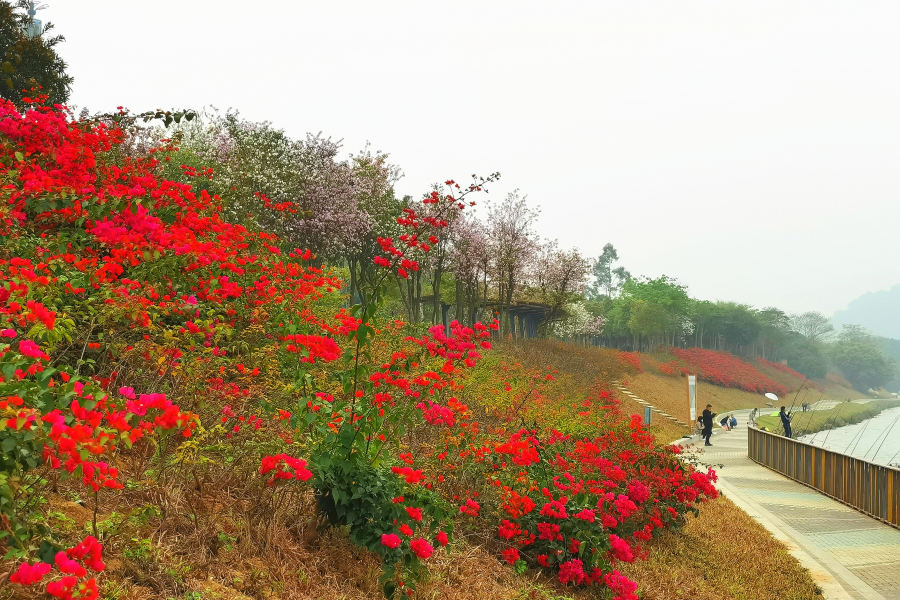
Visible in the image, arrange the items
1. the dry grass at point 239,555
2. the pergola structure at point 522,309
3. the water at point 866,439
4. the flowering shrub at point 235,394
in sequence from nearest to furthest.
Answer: the flowering shrub at point 235,394, the dry grass at point 239,555, the pergola structure at point 522,309, the water at point 866,439

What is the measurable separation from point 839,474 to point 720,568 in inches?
270

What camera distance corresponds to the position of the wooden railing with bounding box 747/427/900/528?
10867 millimetres

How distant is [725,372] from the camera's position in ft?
175

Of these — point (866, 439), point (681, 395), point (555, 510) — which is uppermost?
point (555, 510)

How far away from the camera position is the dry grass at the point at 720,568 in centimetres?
675

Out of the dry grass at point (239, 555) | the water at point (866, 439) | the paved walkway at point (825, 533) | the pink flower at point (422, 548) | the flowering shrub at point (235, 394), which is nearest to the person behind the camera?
the flowering shrub at point (235, 394)

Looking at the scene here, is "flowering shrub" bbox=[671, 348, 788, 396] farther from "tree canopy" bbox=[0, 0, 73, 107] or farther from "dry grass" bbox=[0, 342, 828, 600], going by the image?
"dry grass" bbox=[0, 342, 828, 600]

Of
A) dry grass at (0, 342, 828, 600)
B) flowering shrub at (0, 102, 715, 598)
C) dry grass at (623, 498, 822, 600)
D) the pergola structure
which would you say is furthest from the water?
dry grass at (0, 342, 828, 600)

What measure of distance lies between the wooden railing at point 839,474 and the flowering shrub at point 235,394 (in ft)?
15.2

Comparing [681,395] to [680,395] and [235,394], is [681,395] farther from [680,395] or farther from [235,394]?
[235,394]

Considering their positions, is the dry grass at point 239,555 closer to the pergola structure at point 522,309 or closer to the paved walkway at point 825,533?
the paved walkway at point 825,533

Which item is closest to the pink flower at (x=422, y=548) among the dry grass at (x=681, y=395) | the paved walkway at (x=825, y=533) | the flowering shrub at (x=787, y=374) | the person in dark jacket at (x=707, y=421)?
the paved walkway at (x=825, y=533)

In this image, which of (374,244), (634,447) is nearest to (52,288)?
(634,447)

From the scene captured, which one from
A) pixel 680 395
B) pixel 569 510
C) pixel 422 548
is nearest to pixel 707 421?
pixel 680 395
